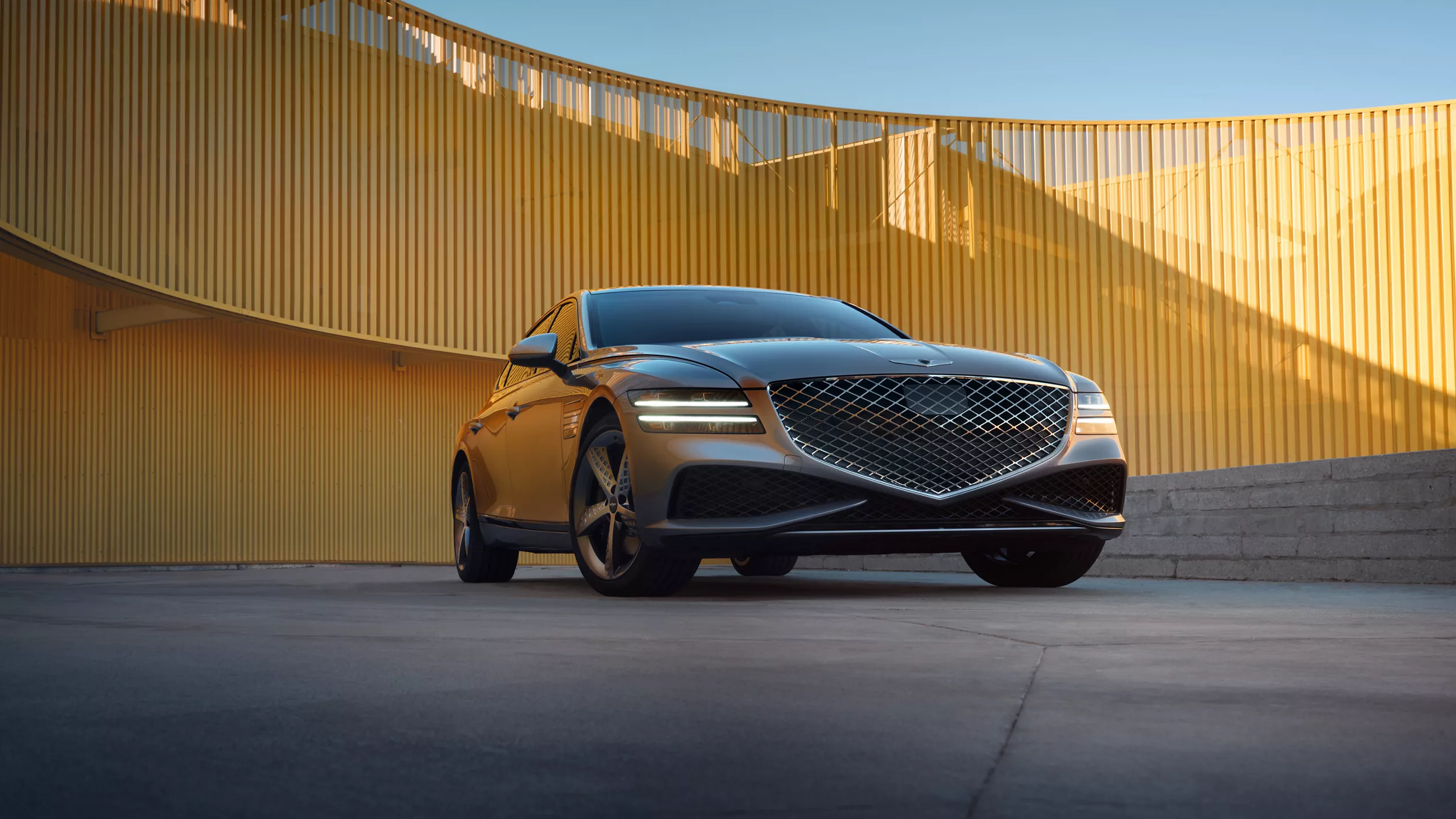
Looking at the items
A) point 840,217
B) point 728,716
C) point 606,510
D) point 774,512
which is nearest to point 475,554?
point 606,510

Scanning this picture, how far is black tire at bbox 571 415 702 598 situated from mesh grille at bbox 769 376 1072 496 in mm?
739

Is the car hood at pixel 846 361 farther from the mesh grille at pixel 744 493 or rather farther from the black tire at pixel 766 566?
the black tire at pixel 766 566

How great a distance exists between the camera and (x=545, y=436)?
6719mm

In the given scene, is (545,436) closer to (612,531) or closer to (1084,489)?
(612,531)

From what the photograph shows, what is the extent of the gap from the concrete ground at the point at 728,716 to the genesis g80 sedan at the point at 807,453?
Answer: 35.5 inches

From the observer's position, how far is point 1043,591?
21.0 feet

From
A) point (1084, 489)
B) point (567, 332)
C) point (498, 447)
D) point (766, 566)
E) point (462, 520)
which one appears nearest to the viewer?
point (1084, 489)

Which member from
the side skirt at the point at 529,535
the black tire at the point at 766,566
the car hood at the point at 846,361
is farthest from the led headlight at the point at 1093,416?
the black tire at the point at 766,566

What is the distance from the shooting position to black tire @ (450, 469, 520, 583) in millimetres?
8125

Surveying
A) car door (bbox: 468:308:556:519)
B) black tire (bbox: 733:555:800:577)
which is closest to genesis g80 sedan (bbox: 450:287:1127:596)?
car door (bbox: 468:308:556:519)

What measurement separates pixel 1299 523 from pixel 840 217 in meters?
12.7

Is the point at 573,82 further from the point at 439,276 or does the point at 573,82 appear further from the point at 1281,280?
the point at 1281,280

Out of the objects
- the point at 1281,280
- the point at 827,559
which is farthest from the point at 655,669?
the point at 1281,280

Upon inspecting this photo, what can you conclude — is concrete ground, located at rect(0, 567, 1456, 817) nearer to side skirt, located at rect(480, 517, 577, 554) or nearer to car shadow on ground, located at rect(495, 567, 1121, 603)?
car shadow on ground, located at rect(495, 567, 1121, 603)
